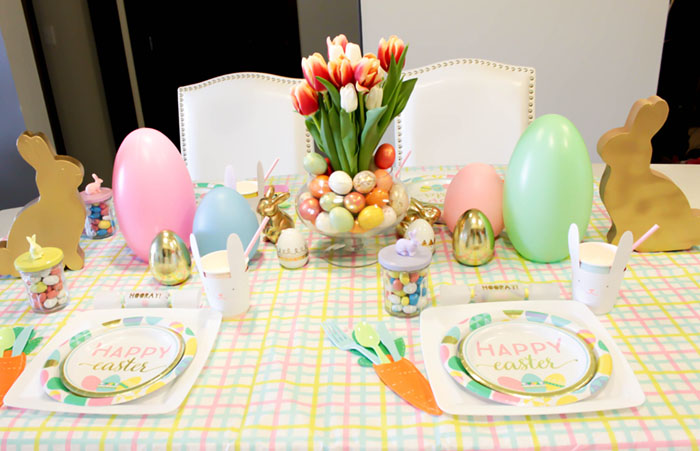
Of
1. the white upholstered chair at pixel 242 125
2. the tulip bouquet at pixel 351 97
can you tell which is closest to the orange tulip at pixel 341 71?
the tulip bouquet at pixel 351 97

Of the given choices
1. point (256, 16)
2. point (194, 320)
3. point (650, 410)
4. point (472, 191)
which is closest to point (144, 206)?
point (194, 320)

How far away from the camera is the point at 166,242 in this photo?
918 mm

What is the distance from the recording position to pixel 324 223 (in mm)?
934

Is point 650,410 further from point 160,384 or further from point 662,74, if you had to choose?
point 662,74

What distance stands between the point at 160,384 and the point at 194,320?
0.52ft

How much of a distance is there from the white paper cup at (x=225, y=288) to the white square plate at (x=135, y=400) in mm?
18

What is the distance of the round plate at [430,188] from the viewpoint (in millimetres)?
1190

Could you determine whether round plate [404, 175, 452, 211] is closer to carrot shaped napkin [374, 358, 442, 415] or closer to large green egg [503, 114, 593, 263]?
large green egg [503, 114, 593, 263]

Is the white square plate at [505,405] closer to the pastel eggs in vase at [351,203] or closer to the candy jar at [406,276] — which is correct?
the candy jar at [406,276]

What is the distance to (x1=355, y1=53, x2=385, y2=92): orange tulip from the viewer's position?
83cm

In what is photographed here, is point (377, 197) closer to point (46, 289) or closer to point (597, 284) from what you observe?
point (597, 284)

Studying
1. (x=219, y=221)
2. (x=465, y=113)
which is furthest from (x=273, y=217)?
(x=465, y=113)

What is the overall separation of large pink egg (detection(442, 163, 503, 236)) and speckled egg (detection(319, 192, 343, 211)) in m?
0.24

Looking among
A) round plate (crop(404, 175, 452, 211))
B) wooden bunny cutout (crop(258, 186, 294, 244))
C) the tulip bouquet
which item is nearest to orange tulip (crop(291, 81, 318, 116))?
the tulip bouquet
